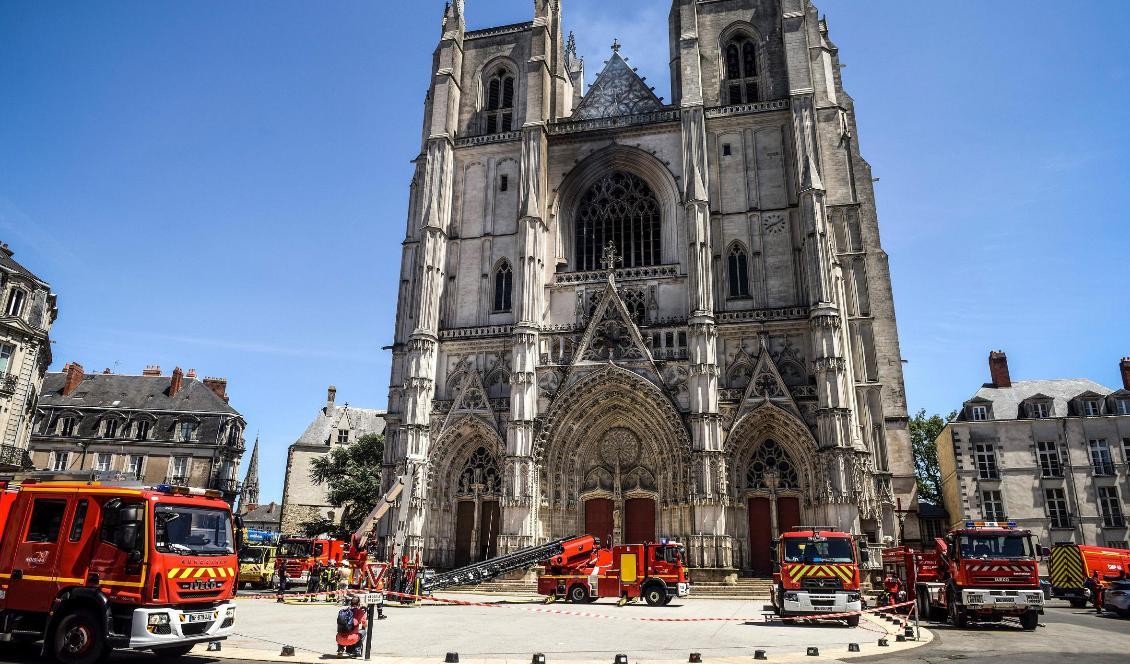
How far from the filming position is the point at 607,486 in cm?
2727

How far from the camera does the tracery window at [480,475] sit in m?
28.1

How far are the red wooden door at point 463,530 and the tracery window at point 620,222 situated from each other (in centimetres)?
1100

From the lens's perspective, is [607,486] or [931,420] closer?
[607,486]

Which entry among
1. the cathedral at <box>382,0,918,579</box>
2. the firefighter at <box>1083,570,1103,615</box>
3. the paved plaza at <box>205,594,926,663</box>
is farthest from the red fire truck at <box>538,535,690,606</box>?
the firefighter at <box>1083,570,1103,615</box>

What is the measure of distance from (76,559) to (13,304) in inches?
881

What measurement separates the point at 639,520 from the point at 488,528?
231 inches

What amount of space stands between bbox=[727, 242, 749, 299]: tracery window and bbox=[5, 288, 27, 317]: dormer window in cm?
2638

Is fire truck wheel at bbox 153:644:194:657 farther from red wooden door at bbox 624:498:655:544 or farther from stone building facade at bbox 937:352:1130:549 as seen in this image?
stone building facade at bbox 937:352:1130:549

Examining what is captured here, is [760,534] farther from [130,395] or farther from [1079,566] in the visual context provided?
[130,395]

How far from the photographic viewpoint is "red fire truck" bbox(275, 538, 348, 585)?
2408 centimetres

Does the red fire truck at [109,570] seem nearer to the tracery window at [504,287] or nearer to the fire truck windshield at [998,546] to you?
the fire truck windshield at [998,546]

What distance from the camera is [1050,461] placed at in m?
34.1

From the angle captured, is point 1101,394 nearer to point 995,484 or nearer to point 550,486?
point 995,484

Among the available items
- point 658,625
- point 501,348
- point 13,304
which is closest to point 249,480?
point 13,304
